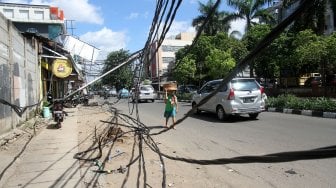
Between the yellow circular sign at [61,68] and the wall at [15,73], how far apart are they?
4.15ft

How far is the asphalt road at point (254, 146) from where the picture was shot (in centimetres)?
628

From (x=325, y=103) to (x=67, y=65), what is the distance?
10.7 metres

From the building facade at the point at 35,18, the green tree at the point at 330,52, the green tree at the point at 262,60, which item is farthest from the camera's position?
the building facade at the point at 35,18

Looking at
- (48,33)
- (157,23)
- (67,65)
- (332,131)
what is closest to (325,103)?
(332,131)

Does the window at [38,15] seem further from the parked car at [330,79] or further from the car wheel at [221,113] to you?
the car wheel at [221,113]

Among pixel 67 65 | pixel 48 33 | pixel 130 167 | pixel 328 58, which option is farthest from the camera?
pixel 48 33

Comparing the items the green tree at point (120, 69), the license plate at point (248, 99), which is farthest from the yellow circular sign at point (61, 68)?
the license plate at point (248, 99)

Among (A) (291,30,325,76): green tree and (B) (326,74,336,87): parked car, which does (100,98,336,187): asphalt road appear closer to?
(A) (291,30,325,76): green tree

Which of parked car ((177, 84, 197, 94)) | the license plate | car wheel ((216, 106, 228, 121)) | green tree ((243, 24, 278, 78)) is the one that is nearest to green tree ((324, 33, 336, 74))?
green tree ((243, 24, 278, 78))

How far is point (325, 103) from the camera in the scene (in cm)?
1692

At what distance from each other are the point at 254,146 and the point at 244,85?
5752 millimetres

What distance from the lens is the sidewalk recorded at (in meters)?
6.46

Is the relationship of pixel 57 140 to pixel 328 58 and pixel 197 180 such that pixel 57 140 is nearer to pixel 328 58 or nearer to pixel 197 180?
pixel 197 180

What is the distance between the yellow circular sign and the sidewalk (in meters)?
1.85
